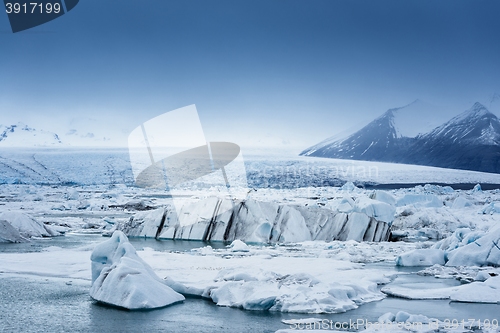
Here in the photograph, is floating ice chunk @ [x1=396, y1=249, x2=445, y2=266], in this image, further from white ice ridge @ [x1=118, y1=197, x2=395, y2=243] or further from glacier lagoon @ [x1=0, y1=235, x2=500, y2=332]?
white ice ridge @ [x1=118, y1=197, x2=395, y2=243]

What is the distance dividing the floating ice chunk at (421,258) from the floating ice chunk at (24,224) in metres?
9.47

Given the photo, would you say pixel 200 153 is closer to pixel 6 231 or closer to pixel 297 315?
pixel 6 231

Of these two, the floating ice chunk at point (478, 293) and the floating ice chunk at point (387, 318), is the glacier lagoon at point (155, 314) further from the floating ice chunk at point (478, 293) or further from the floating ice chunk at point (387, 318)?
the floating ice chunk at point (387, 318)

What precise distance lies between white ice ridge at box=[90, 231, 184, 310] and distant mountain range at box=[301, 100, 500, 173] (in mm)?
56830

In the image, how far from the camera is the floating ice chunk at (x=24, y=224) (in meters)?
13.4

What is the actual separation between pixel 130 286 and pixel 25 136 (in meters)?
64.0

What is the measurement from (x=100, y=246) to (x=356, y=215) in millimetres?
7844

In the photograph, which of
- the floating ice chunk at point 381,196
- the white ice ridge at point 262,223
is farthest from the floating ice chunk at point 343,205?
the floating ice chunk at point 381,196

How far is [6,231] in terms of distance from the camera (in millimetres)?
12781

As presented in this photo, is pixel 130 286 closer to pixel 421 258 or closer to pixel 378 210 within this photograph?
pixel 421 258

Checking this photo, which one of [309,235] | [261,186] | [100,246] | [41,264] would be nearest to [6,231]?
[41,264]

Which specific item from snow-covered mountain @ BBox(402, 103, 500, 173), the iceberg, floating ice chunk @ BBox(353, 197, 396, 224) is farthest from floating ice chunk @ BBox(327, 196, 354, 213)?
snow-covered mountain @ BBox(402, 103, 500, 173)

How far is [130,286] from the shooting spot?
21.1ft

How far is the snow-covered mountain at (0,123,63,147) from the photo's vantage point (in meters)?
62.5
